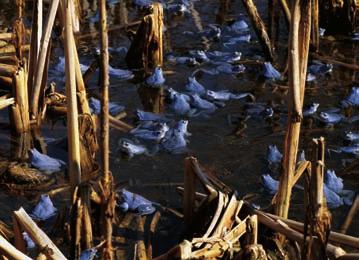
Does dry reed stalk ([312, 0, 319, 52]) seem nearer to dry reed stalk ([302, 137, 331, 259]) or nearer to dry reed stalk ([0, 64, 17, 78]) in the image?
dry reed stalk ([0, 64, 17, 78])

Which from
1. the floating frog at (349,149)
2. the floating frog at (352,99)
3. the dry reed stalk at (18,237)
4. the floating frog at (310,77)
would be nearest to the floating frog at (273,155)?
the floating frog at (349,149)

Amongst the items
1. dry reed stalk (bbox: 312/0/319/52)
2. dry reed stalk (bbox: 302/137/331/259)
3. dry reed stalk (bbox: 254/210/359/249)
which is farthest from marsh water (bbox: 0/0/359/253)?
dry reed stalk (bbox: 302/137/331/259)

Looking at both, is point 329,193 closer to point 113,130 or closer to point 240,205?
point 240,205

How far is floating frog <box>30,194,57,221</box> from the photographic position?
10.6 ft

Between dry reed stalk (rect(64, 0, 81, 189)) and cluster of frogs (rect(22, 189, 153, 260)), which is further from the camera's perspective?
cluster of frogs (rect(22, 189, 153, 260))

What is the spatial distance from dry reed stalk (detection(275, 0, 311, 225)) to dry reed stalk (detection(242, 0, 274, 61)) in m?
2.20

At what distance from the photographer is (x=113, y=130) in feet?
13.2

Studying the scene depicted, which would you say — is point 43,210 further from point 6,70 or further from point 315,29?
point 315,29

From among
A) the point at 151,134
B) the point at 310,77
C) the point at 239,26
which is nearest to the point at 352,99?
the point at 310,77

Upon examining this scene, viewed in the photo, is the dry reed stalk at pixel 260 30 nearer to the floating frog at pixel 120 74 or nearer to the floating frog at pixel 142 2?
the floating frog at pixel 120 74

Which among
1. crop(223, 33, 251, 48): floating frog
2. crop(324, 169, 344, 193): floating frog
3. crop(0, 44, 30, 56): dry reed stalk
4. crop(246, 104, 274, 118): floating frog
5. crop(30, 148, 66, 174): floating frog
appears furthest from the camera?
crop(223, 33, 251, 48): floating frog

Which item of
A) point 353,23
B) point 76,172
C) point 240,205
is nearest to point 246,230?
point 240,205

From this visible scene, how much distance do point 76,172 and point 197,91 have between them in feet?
5.89

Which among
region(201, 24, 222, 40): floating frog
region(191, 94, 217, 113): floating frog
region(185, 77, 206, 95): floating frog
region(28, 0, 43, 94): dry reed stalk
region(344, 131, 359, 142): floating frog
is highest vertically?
region(28, 0, 43, 94): dry reed stalk
